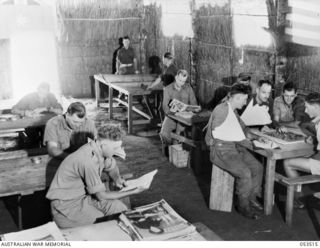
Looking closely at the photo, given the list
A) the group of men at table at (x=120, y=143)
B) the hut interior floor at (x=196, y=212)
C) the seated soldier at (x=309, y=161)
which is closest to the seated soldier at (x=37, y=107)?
the group of men at table at (x=120, y=143)

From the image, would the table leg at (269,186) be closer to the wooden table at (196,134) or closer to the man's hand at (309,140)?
the man's hand at (309,140)

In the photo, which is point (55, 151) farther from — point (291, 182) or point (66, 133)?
point (291, 182)

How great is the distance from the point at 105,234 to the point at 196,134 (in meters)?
3.89

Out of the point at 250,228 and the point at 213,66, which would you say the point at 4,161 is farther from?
the point at 213,66

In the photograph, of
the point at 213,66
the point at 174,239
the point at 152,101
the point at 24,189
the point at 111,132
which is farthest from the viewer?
the point at 152,101

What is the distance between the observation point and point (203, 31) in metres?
9.67

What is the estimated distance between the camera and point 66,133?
5137mm

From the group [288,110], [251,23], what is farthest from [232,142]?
[251,23]

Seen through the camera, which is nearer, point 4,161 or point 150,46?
point 4,161

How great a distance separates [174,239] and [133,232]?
292 mm

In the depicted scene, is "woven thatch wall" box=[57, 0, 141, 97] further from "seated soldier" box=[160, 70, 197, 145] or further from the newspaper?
the newspaper

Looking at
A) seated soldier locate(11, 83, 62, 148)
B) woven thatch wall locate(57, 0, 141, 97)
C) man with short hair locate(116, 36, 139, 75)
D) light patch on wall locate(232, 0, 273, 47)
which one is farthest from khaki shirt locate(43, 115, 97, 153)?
woven thatch wall locate(57, 0, 141, 97)

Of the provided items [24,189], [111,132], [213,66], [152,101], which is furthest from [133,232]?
[152,101]

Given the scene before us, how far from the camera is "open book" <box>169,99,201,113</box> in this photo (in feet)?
22.8
